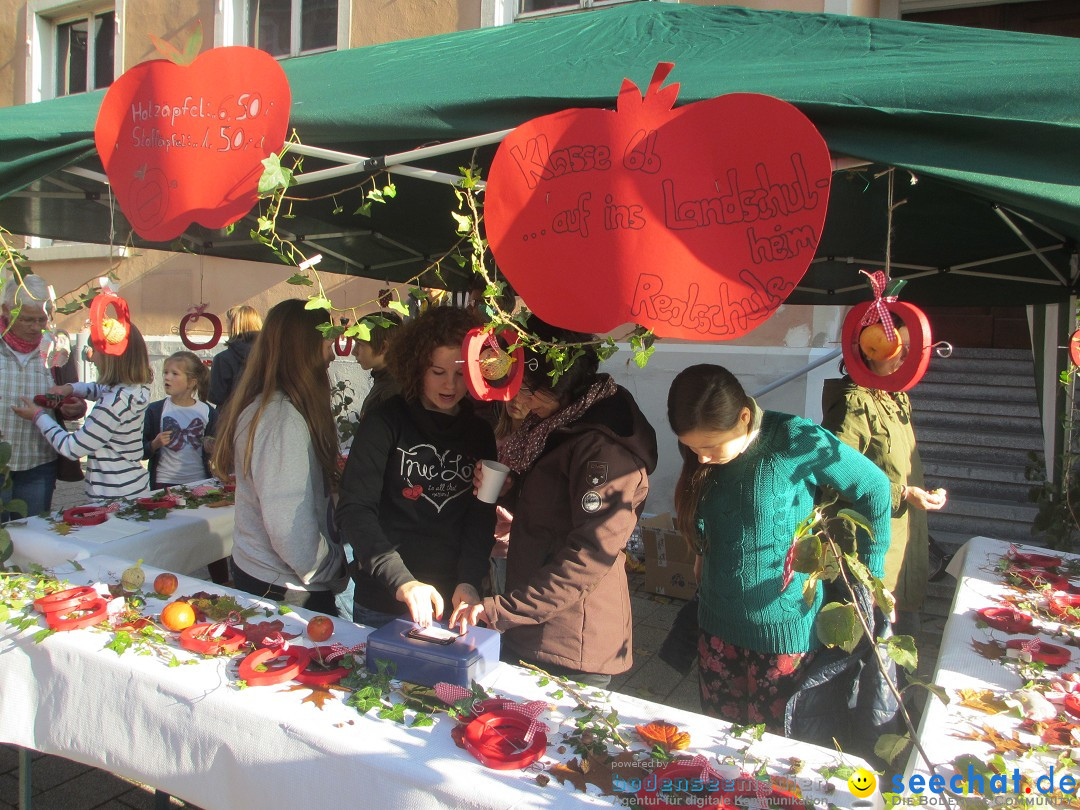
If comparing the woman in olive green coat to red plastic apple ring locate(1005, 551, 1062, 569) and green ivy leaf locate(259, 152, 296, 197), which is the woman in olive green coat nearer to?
red plastic apple ring locate(1005, 551, 1062, 569)

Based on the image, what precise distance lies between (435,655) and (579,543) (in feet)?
1.35

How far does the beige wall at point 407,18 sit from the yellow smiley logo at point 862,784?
6.25 meters

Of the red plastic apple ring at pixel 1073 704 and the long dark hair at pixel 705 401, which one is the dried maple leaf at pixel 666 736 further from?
the red plastic apple ring at pixel 1073 704

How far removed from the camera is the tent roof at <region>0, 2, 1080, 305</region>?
1283 millimetres

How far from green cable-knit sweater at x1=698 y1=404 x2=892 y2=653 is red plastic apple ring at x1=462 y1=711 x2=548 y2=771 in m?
0.72

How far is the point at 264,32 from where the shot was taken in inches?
303

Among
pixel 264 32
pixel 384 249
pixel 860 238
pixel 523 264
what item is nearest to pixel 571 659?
pixel 523 264

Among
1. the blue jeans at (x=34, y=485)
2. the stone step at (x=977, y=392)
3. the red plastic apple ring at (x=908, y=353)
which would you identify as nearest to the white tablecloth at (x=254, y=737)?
the red plastic apple ring at (x=908, y=353)

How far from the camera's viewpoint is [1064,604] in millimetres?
2199

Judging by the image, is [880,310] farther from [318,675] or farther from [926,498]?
[318,675]

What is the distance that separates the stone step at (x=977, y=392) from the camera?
5.37 m

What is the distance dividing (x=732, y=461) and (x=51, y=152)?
1995 mm

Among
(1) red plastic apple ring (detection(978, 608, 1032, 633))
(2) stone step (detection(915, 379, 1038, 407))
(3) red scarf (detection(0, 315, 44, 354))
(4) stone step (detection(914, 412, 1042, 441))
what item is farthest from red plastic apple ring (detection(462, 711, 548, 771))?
(2) stone step (detection(915, 379, 1038, 407))

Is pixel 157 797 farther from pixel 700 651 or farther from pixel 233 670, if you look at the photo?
pixel 700 651
